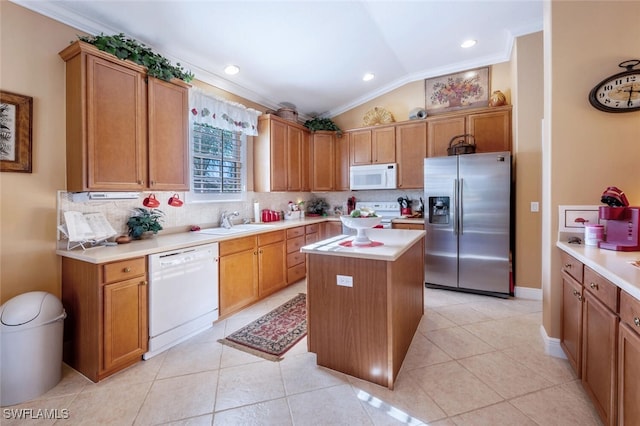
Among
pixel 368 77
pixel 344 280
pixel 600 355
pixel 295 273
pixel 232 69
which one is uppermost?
pixel 368 77

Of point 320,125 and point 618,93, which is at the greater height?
point 320,125

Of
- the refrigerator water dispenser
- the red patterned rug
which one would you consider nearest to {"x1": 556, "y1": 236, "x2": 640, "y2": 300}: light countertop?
the refrigerator water dispenser

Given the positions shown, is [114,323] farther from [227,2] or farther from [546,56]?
[546,56]

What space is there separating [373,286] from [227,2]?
8.58 ft

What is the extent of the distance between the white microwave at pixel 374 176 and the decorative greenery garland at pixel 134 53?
114 inches

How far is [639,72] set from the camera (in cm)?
194

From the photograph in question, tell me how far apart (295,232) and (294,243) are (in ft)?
0.51

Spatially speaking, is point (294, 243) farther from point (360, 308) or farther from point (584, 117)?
point (584, 117)

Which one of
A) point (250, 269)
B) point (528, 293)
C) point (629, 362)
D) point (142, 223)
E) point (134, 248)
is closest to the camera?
point (629, 362)

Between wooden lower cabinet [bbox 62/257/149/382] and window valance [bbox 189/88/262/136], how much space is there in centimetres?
180

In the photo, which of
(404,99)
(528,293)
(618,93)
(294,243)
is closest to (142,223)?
(294,243)

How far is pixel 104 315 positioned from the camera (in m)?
1.95

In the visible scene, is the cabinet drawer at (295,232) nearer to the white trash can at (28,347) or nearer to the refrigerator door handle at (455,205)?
the refrigerator door handle at (455,205)

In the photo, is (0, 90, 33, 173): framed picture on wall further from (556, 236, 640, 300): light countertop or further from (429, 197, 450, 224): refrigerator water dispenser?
(429, 197, 450, 224): refrigerator water dispenser
